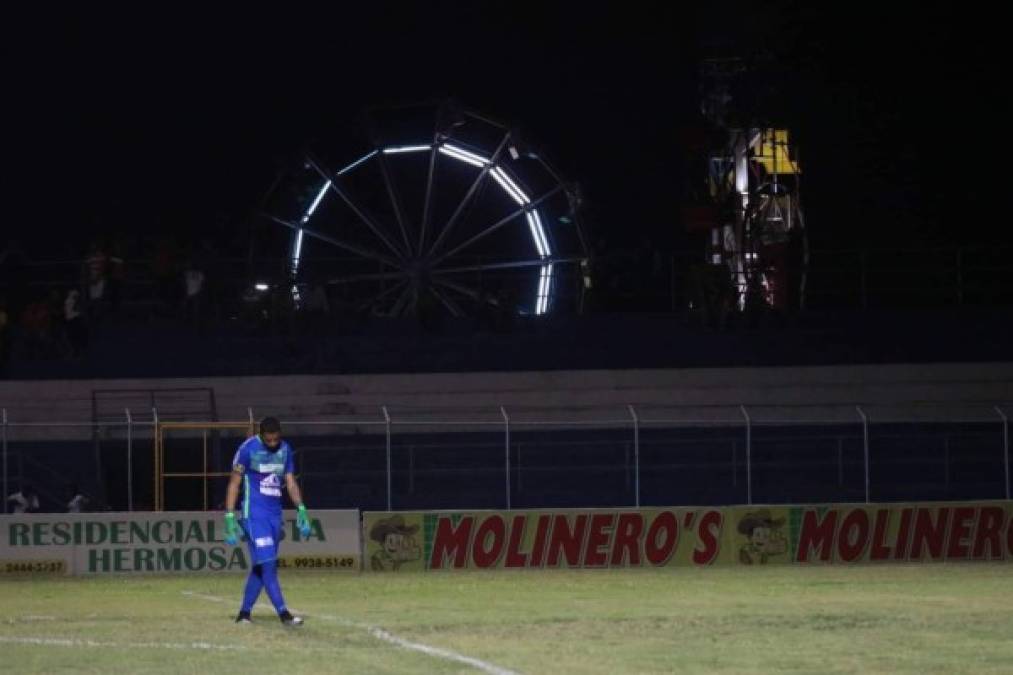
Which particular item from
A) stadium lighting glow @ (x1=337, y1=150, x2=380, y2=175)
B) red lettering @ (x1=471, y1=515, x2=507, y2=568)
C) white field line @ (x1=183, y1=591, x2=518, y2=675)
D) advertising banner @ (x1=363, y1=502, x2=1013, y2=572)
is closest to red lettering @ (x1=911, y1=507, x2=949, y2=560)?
advertising banner @ (x1=363, y1=502, x2=1013, y2=572)

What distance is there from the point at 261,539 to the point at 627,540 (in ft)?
35.6

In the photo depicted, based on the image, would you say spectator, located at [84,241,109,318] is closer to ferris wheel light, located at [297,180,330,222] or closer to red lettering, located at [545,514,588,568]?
ferris wheel light, located at [297,180,330,222]

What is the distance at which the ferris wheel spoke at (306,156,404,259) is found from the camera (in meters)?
39.8

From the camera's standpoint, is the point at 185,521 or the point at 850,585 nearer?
the point at 850,585

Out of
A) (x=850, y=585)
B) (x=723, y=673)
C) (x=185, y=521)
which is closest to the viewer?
(x=723, y=673)

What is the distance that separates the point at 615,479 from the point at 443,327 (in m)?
7.38

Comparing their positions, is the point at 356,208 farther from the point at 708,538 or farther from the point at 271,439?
the point at 271,439

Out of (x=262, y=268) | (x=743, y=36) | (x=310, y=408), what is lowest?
(x=310, y=408)

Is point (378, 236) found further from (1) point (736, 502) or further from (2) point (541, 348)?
(1) point (736, 502)

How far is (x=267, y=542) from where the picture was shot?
588 inches

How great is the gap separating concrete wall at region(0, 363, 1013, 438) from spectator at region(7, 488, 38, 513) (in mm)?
5447

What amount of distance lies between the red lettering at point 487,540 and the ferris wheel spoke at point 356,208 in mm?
15454

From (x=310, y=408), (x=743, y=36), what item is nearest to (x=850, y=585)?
(x=310, y=408)

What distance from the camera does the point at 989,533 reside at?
25.5 m
